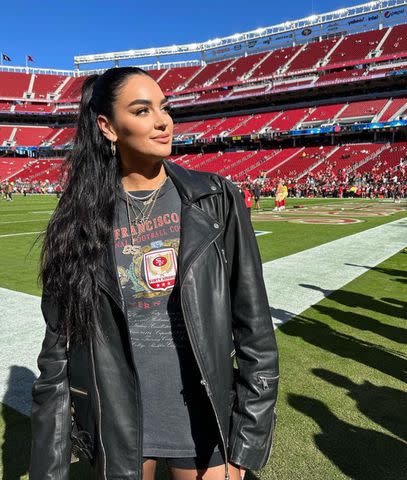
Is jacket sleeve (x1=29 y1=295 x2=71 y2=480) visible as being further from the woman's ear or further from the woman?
the woman's ear

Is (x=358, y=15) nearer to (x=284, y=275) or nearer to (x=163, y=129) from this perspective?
(x=284, y=275)

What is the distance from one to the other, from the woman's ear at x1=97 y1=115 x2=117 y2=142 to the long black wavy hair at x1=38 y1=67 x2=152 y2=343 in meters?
0.02

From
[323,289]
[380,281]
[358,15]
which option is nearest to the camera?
[323,289]

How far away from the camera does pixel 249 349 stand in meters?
1.65

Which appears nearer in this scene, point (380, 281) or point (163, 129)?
point (163, 129)

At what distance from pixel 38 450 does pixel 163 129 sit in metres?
1.45

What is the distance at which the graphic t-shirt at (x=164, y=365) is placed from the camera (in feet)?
5.46

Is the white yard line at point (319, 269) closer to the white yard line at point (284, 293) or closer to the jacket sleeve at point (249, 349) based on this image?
the white yard line at point (284, 293)

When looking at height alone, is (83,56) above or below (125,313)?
above

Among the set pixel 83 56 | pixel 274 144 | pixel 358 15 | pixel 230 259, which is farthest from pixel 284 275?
pixel 83 56

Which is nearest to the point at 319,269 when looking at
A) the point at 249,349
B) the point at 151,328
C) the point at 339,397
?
the point at 339,397

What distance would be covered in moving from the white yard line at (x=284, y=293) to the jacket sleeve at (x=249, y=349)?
2.55 meters

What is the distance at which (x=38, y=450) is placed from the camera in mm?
1738

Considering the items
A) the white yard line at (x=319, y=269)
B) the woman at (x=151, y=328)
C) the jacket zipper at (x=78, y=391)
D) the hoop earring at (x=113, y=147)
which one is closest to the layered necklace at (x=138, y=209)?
the woman at (x=151, y=328)
